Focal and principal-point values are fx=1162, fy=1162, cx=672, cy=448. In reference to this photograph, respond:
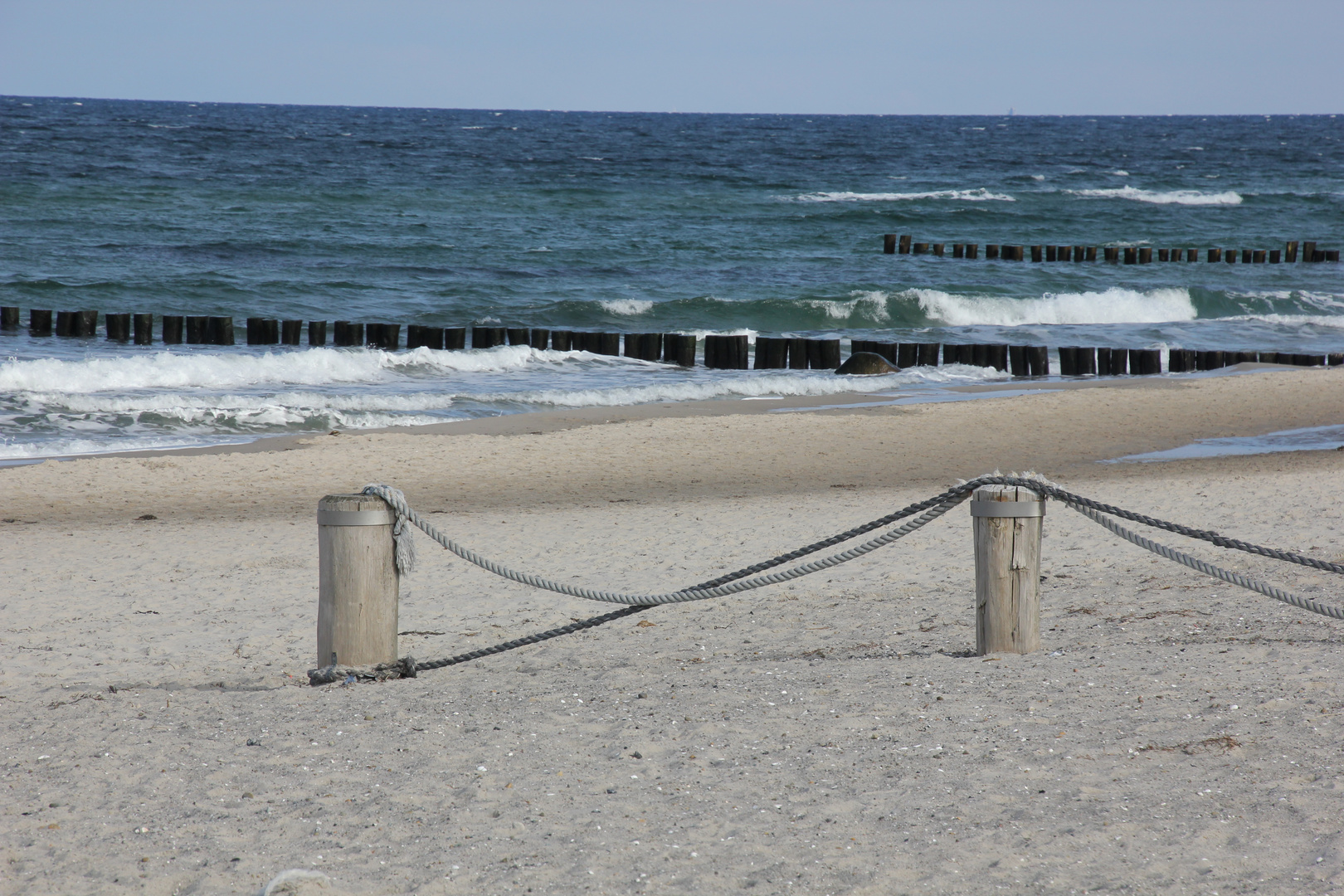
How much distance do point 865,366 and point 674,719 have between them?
12.5 metres

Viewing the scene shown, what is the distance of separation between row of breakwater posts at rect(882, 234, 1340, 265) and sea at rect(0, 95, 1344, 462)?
67 cm

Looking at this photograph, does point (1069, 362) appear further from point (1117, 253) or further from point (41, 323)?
point (1117, 253)

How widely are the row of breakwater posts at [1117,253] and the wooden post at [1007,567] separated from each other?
26525 millimetres

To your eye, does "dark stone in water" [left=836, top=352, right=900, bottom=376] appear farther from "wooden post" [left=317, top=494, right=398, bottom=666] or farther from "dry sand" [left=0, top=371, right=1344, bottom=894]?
"wooden post" [left=317, top=494, right=398, bottom=666]

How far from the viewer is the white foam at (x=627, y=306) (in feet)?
68.3

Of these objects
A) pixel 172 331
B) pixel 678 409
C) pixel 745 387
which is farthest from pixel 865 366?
pixel 172 331

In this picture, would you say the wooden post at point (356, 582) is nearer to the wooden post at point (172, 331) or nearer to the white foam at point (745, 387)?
the white foam at point (745, 387)

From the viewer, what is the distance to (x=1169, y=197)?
154 ft

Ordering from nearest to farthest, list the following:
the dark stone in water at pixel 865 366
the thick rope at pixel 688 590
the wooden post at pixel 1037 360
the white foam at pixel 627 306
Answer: the thick rope at pixel 688 590 < the dark stone in water at pixel 865 366 < the wooden post at pixel 1037 360 < the white foam at pixel 627 306

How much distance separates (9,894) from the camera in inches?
116

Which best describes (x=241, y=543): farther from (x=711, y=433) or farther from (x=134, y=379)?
(x=134, y=379)

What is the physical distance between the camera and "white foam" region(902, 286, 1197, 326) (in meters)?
21.9

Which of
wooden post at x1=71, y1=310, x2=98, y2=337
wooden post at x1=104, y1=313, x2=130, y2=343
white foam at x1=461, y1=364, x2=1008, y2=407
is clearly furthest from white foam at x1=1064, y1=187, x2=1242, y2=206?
wooden post at x1=71, y1=310, x2=98, y2=337

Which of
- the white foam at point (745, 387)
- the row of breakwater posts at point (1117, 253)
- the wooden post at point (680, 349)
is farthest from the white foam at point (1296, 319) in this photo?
the wooden post at point (680, 349)
